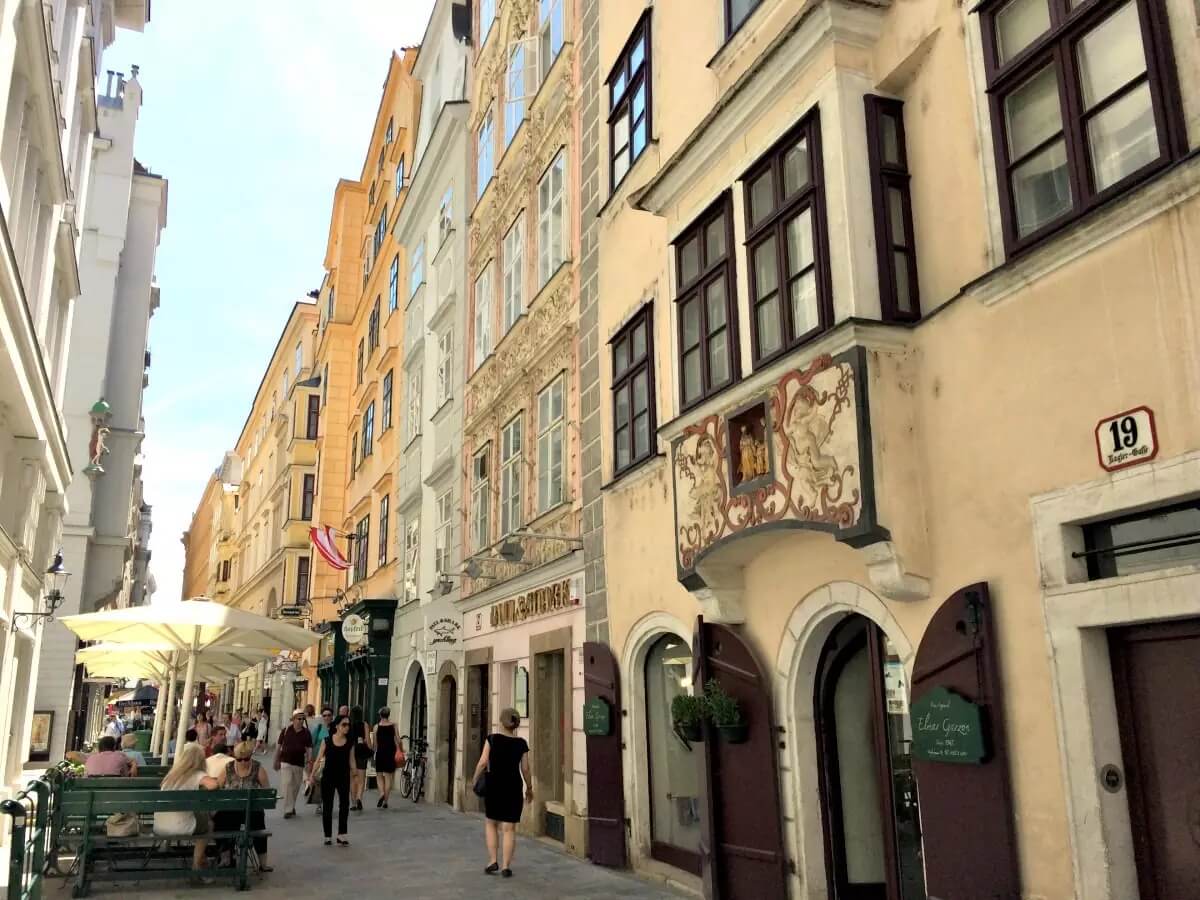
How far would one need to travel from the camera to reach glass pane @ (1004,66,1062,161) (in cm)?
636

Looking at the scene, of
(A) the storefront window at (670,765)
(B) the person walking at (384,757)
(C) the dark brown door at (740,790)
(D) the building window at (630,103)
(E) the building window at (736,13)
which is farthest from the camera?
(B) the person walking at (384,757)

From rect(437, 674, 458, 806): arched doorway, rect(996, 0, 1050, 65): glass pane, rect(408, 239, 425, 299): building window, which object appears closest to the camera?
rect(996, 0, 1050, 65): glass pane

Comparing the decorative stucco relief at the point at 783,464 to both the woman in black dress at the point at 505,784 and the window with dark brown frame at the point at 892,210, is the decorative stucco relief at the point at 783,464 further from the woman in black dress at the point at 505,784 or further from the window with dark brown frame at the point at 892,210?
the woman in black dress at the point at 505,784

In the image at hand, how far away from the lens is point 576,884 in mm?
10594

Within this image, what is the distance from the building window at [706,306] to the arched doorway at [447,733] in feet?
36.5

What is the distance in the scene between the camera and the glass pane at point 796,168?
27.0 feet

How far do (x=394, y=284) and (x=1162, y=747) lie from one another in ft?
83.2

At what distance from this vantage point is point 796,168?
27.6 ft

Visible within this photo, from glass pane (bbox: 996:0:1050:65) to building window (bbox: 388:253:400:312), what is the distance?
2229 centimetres

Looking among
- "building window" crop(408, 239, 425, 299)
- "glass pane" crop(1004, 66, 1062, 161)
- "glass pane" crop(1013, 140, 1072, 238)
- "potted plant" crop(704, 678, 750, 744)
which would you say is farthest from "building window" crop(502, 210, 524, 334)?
"glass pane" crop(1013, 140, 1072, 238)

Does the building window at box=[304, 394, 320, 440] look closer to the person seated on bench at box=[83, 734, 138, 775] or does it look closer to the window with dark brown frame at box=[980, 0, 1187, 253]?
the person seated on bench at box=[83, 734, 138, 775]

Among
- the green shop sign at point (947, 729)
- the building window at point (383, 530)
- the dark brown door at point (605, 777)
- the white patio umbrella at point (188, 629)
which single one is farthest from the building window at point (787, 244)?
the building window at point (383, 530)

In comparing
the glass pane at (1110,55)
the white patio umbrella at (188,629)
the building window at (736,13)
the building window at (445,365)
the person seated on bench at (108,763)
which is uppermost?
the building window at (445,365)

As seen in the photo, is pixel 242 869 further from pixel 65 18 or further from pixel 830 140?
pixel 65 18
